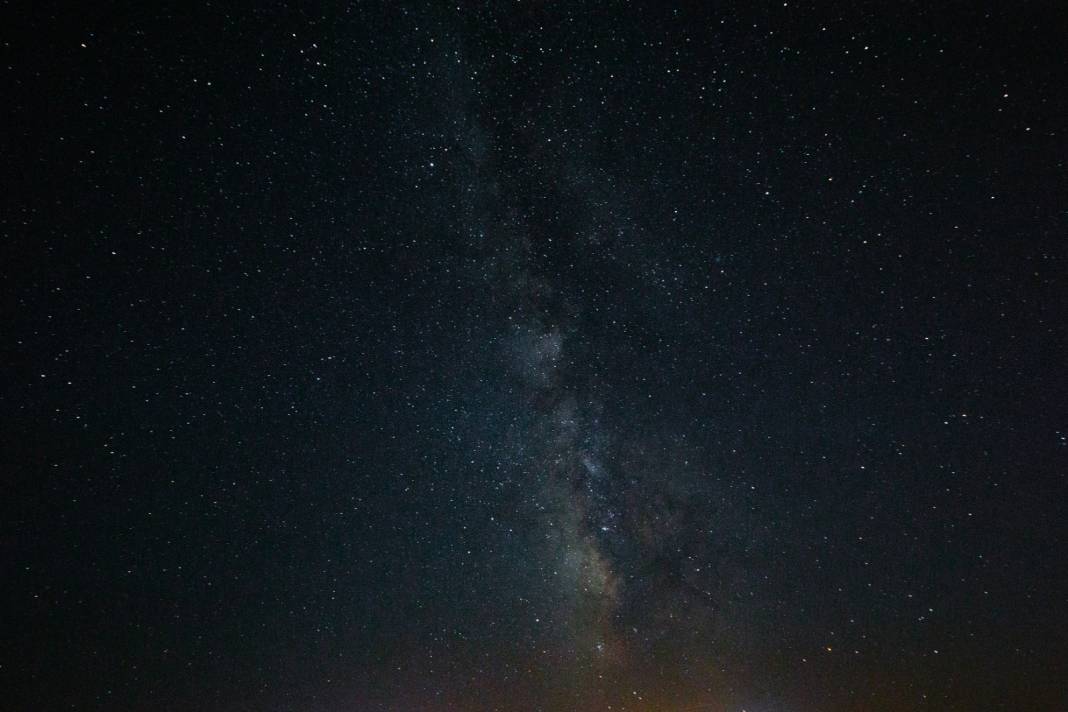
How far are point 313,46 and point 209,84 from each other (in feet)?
1.71

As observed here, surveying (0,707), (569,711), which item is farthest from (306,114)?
(569,711)

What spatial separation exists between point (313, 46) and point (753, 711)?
6.44 metres

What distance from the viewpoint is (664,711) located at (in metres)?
5.83

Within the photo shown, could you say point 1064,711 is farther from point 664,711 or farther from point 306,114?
point 306,114

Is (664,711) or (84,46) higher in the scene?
(84,46)

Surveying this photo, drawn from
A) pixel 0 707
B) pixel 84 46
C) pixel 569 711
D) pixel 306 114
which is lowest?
pixel 0 707

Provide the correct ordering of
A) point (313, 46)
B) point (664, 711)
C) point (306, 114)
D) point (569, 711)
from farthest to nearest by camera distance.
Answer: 1. point (664, 711)
2. point (569, 711)
3. point (306, 114)
4. point (313, 46)

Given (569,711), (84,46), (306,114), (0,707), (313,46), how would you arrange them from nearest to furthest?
(84,46), (313,46), (306,114), (0,707), (569,711)

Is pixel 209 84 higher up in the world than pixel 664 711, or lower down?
higher up

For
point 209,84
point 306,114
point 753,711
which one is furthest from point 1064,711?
point 209,84

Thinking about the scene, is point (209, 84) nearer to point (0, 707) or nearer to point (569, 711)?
point (0, 707)

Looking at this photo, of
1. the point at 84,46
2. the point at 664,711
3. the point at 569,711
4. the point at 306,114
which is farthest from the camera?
the point at 664,711

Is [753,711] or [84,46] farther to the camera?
[753,711]

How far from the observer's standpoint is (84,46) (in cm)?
278
